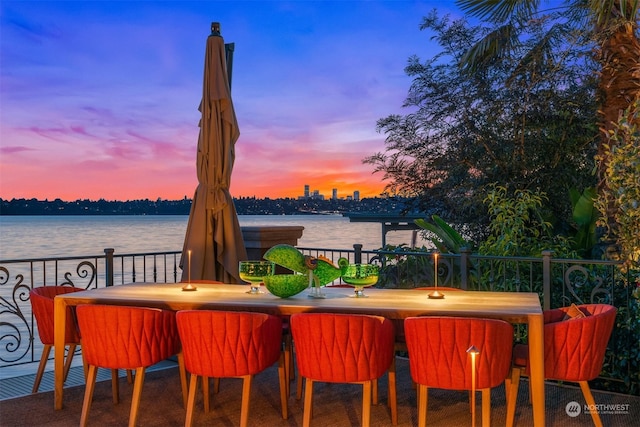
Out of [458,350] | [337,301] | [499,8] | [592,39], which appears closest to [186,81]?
[499,8]

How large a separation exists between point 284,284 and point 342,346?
2.36 feet

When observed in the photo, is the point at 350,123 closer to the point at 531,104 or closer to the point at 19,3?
the point at 531,104

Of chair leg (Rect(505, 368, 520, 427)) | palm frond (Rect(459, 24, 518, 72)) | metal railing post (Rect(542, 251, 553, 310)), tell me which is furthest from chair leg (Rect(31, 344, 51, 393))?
palm frond (Rect(459, 24, 518, 72))

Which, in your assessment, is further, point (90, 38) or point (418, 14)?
point (90, 38)

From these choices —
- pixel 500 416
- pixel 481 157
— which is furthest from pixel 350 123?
pixel 500 416

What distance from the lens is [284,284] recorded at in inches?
152

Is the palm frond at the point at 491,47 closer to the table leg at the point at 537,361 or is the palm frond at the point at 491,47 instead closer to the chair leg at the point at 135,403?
the table leg at the point at 537,361

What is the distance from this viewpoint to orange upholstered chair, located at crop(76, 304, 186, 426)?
11.9 ft

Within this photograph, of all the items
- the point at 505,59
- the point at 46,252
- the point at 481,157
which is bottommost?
the point at 46,252

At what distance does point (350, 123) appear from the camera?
1236cm

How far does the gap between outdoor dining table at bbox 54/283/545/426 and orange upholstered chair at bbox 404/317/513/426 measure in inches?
7.1

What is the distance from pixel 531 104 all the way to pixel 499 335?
17.7 feet

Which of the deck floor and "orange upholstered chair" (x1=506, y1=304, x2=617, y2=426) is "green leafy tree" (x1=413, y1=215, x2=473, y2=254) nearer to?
the deck floor

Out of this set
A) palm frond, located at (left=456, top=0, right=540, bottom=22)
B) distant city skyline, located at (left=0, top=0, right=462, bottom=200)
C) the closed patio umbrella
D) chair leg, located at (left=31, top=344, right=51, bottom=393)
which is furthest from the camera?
distant city skyline, located at (left=0, top=0, right=462, bottom=200)
